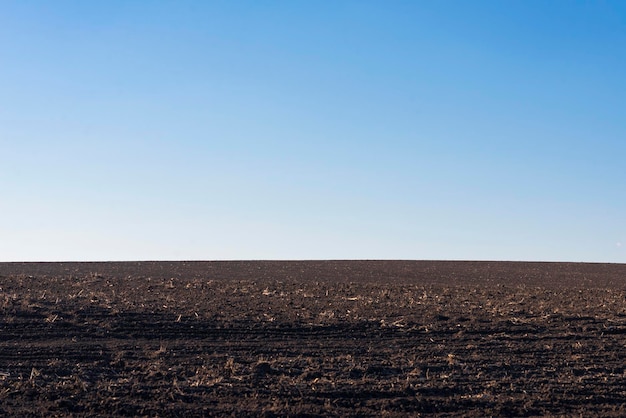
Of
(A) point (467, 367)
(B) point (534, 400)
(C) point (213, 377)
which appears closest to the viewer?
(B) point (534, 400)

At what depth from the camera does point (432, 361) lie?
1202cm

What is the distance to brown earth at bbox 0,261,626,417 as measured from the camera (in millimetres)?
9203

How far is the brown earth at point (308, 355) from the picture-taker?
9.20 m

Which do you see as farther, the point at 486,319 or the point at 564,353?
the point at 486,319

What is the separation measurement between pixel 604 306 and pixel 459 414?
42.4ft

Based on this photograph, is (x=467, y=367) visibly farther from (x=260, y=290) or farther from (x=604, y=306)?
(x=260, y=290)

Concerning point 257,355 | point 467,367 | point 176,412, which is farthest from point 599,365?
point 176,412

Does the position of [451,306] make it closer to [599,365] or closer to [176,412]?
[599,365]

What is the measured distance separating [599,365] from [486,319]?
201 inches

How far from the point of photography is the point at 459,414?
345 inches

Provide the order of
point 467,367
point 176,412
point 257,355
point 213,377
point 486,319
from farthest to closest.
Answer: point 486,319 < point 257,355 < point 467,367 < point 213,377 < point 176,412

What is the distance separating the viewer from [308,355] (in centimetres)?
1259

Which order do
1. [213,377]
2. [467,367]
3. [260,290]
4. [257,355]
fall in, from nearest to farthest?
[213,377] → [467,367] → [257,355] → [260,290]

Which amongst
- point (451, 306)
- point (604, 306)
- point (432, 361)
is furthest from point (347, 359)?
point (604, 306)
